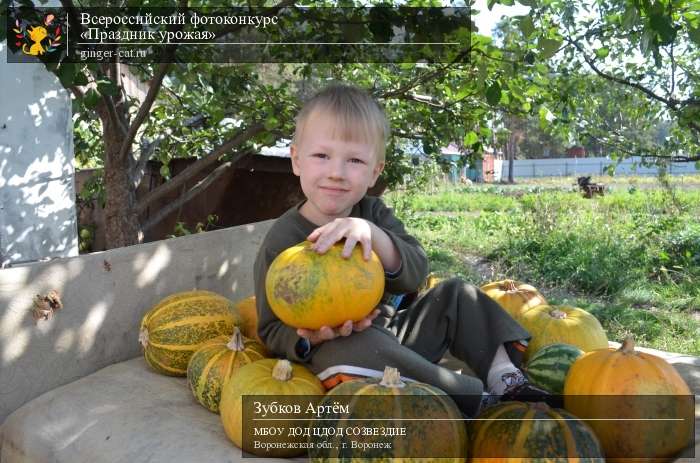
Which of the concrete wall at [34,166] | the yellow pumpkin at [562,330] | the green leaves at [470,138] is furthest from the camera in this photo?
the green leaves at [470,138]

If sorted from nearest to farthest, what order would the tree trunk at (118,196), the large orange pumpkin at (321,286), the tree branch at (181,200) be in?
1. the large orange pumpkin at (321,286)
2. the tree trunk at (118,196)
3. the tree branch at (181,200)

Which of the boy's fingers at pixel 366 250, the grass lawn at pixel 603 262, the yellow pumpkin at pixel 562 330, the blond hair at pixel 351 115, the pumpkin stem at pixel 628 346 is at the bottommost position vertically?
the grass lawn at pixel 603 262

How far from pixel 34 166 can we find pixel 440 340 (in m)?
2.45

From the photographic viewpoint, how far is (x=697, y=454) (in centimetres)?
163

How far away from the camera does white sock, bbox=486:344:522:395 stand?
216 cm

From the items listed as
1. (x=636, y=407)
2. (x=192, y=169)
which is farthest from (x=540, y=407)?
(x=192, y=169)

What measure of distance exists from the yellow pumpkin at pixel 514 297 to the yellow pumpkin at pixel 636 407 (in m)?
0.92

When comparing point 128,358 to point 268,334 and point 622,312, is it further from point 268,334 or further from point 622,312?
point 622,312

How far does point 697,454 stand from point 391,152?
3548mm

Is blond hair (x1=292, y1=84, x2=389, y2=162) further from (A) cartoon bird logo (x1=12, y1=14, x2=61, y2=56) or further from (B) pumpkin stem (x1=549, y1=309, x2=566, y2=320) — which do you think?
(A) cartoon bird logo (x1=12, y1=14, x2=61, y2=56)

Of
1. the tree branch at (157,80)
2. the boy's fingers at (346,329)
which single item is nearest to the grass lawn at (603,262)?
the boy's fingers at (346,329)

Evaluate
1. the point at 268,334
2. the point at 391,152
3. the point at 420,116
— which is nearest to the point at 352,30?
the point at 420,116

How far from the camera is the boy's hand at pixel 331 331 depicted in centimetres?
189
